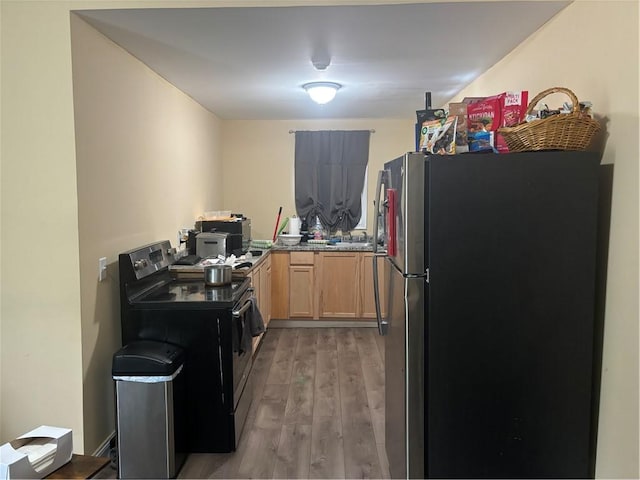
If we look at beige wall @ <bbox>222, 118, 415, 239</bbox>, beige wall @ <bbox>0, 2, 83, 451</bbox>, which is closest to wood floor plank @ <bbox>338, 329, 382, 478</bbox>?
beige wall @ <bbox>0, 2, 83, 451</bbox>

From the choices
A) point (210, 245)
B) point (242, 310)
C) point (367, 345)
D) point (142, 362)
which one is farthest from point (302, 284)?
point (142, 362)

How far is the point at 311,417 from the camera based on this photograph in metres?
3.16

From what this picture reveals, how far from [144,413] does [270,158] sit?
3949mm

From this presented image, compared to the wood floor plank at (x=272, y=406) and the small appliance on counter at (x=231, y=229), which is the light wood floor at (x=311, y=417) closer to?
the wood floor plank at (x=272, y=406)

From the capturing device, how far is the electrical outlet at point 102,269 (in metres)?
2.61

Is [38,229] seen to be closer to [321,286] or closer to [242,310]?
[242,310]

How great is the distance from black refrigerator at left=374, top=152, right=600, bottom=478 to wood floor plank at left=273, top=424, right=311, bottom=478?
2.82 ft

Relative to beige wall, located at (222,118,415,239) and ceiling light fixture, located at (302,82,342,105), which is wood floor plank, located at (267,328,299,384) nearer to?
beige wall, located at (222,118,415,239)

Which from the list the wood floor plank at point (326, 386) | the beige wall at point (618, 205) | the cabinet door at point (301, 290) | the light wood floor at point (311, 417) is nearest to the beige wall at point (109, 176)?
the light wood floor at point (311, 417)

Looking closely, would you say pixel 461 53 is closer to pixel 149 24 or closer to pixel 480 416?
pixel 149 24

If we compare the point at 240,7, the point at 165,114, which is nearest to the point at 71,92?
the point at 240,7

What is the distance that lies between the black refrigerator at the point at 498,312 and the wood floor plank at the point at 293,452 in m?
0.86

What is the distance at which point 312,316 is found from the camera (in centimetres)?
529

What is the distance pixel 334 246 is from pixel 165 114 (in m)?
2.35
